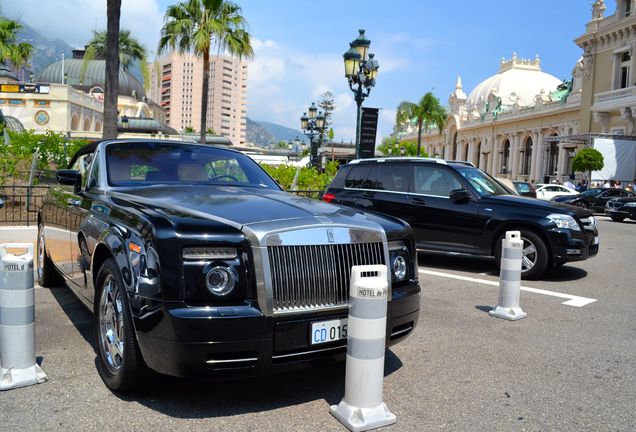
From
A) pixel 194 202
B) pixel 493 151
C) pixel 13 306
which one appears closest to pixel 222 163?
pixel 194 202

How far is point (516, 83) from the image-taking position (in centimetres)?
10319

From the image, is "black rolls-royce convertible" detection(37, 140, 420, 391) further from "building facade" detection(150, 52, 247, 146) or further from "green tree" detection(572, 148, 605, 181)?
"building facade" detection(150, 52, 247, 146)

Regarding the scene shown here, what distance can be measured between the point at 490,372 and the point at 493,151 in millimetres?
83642

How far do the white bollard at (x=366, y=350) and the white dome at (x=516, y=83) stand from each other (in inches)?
3925

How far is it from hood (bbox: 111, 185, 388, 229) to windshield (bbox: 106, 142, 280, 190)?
12.5 inches

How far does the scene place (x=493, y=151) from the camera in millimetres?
83625

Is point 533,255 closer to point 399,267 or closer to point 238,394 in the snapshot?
point 399,267

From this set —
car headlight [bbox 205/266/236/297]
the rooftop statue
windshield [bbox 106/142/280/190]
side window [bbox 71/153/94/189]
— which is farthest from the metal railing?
the rooftop statue

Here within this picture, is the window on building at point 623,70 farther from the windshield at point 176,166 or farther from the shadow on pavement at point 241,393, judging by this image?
the shadow on pavement at point 241,393

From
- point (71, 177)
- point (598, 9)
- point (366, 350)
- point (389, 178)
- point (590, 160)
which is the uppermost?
point (598, 9)

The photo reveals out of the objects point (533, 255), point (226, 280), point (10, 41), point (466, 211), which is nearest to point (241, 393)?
point (226, 280)

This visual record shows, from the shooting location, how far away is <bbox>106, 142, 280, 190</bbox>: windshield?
16.1ft

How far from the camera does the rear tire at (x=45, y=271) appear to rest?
21.9 feet

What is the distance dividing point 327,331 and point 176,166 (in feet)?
7.74
